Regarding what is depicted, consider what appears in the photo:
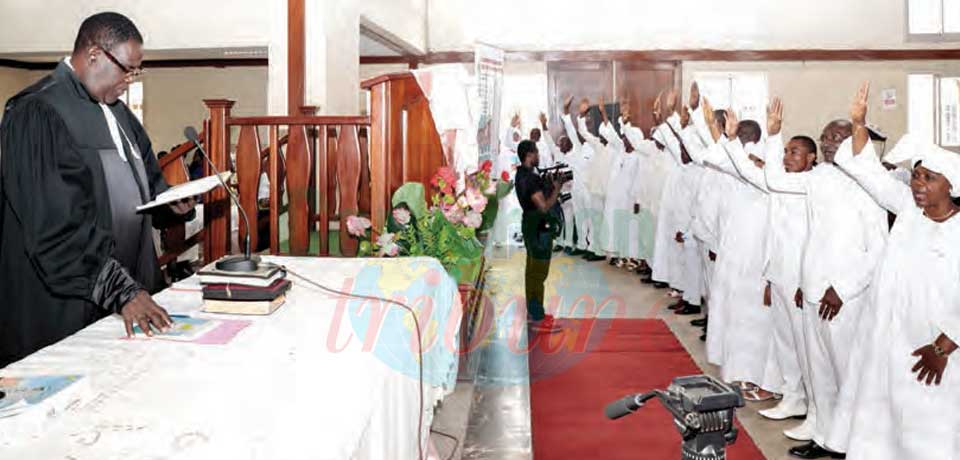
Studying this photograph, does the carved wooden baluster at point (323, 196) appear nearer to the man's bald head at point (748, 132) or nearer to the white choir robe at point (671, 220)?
the man's bald head at point (748, 132)

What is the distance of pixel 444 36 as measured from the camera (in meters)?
12.4

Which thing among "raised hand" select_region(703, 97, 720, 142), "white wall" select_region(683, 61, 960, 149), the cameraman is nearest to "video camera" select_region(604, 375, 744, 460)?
"raised hand" select_region(703, 97, 720, 142)

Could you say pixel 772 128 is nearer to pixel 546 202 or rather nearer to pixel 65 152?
pixel 546 202

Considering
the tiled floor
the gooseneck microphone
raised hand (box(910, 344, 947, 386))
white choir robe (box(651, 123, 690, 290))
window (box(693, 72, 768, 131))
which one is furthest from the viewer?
window (box(693, 72, 768, 131))

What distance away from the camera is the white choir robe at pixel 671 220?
8305 millimetres

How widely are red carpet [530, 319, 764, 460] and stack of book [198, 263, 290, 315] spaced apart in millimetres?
2262

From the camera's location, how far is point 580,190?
1198cm

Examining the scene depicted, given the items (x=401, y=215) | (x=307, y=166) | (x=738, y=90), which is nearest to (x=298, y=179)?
(x=307, y=166)

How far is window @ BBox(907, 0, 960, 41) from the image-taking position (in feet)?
40.2

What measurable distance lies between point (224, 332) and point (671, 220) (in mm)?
7287

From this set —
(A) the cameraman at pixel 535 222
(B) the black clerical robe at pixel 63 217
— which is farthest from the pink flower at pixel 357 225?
(A) the cameraman at pixel 535 222

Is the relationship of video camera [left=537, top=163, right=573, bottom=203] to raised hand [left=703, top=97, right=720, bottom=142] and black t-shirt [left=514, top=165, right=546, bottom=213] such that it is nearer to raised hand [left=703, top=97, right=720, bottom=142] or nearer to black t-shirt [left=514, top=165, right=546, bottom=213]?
black t-shirt [left=514, top=165, right=546, bottom=213]

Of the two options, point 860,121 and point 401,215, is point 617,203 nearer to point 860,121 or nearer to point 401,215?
point 860,121

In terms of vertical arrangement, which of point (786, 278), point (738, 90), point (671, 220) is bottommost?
point (786, 278)
